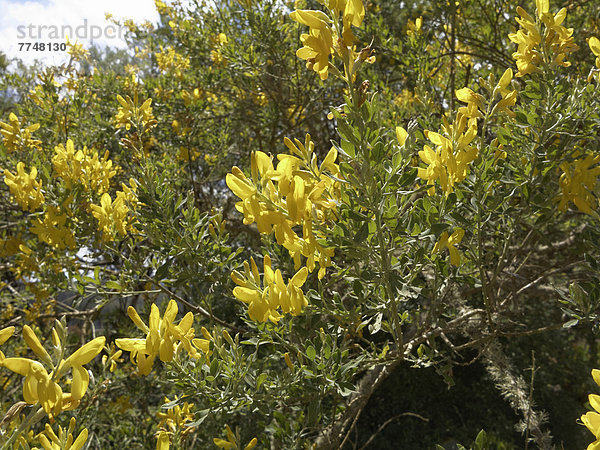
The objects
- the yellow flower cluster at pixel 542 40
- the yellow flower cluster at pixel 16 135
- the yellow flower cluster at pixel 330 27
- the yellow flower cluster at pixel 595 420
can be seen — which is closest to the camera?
the yellow flower cluster at pixel 595 420

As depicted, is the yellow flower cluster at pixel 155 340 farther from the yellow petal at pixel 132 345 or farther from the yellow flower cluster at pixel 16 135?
the yellow flower cluster at pixel 16 135

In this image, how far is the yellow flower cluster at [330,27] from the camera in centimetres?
73

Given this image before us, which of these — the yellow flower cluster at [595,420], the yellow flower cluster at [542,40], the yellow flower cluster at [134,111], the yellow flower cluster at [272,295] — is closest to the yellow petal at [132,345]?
the yellow flower cluster at [272,295]

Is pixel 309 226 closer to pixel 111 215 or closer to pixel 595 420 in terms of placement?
pixel 595 420

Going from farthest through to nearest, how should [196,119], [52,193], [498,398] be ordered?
[498,398], [196,119], [52,193]

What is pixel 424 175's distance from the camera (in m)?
0.95

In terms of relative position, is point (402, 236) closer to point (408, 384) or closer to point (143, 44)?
point (408, 384)

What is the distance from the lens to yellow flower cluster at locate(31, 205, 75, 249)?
1.65 meters

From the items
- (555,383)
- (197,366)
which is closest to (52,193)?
(197,366)

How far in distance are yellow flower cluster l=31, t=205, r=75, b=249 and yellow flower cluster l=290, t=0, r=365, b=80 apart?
1.36m

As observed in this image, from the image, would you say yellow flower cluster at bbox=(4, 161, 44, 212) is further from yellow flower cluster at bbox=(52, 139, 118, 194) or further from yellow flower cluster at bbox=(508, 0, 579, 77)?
yellow flower cluster at bbox=(508, 0, 579, 77)

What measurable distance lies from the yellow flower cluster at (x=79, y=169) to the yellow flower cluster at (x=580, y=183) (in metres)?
1.75

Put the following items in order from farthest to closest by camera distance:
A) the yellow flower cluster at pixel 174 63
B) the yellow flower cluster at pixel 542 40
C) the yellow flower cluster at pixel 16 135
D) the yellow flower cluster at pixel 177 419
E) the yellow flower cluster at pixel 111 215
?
the yellow flower cluster at pixel 174 63 < the yellow flower cluster at pixel 16 135 < the yellow flower cluster at pixel 111 215 < the yellow flower cluster at pixel 177 419 < the yellow flower cluster at pixel 542 40

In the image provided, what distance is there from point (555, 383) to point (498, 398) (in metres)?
0.72
